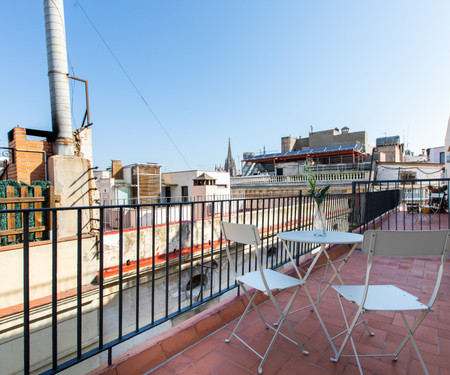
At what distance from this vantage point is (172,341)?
1.82 metres

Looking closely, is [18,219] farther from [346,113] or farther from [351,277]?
[346,113]

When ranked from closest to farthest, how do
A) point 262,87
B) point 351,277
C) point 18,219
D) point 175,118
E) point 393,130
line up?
point 351,277 → point 18,219 → point 262,87 → point 175,118 → point 393,130

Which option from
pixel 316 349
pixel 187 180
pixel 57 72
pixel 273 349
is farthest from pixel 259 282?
pixel 187 180

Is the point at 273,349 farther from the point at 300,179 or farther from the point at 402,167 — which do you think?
the point at 402,167

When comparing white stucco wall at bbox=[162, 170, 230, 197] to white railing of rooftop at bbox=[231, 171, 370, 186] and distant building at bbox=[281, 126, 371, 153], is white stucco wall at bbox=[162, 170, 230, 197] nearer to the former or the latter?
white railing of rooftop at bbox=[231, 171, 370, 186]

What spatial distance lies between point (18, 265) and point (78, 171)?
9.74ft

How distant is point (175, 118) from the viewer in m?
20.9

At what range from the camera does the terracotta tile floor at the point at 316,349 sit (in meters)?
1.65

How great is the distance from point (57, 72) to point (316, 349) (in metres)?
9.39

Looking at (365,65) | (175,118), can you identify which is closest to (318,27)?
(365,65)

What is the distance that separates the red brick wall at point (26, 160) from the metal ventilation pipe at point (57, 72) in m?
0.78

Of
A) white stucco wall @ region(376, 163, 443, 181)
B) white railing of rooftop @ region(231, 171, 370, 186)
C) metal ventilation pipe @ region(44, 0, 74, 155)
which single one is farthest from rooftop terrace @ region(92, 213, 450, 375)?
white stucco wall @ region(376, 163, 443, 181)

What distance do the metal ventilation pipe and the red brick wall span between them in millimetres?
783

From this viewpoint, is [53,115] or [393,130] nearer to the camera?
[53,115]
